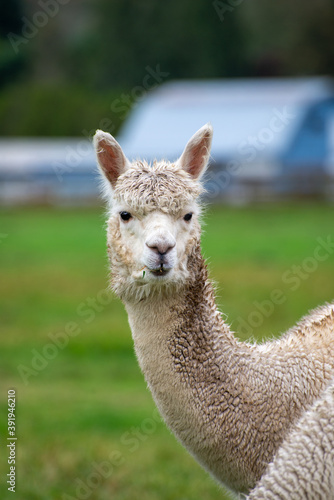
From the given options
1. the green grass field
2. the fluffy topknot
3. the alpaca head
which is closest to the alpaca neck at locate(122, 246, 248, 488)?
the alpaca head

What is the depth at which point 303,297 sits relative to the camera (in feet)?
52.1

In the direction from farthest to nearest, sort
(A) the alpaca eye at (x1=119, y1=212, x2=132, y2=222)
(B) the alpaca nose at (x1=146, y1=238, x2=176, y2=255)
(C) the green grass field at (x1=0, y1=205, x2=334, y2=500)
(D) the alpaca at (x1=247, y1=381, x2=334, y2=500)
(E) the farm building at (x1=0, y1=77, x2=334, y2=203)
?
(E) the farm building at (x1=0, y1=77, x2=334, y2=203), (C) the green grass field at (x1=0, y1=205, x2=334, y2=500), (A) the alpaca eye at (x1=119, y1=212, x2=132, y2=222), (B) the alpaca nose at (x1=146, y1=238, x2=176, y2=255), (D) the alpaca at (x1=247, y1=381, x2=334, y2=500)

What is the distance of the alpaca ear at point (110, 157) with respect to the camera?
5.37 metres

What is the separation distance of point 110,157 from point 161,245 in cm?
90

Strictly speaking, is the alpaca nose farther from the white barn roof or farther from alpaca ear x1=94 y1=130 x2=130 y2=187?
the white barn roof

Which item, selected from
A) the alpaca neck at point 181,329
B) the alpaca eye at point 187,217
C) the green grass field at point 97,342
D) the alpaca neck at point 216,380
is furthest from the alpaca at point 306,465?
the green grass field at point 97,342

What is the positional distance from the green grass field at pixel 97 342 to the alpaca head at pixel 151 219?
2447 millimetres

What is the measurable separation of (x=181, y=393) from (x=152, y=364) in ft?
0.74

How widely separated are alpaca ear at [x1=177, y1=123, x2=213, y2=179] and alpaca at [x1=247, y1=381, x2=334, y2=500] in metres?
1.88

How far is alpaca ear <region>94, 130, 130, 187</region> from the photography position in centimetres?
537

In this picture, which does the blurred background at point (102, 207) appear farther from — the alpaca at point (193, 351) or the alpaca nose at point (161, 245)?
the alpaca nose at point (161, 245)

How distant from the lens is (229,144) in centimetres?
4581

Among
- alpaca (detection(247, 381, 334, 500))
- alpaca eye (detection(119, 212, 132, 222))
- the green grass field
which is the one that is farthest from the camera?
the green grass field

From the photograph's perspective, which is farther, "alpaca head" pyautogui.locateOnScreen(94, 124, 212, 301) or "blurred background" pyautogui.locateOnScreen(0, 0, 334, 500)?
"blurred background" pyautogui.locateOnScreen(0, 0, 334, 500)
